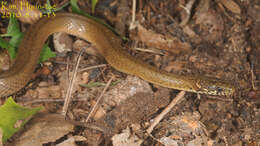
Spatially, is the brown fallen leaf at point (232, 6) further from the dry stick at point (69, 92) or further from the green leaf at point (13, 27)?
the green leaf at point (13, 27)

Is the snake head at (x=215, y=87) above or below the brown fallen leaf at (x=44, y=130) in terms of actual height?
above

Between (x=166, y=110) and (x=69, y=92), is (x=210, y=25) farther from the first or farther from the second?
(x=69, y=92)

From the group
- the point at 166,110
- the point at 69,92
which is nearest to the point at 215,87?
the point at 166,110

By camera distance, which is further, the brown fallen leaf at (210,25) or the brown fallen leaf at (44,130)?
the brown fallen leaf at (210,25)

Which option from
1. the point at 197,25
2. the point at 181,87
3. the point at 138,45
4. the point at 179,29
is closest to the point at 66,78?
the point at 138,45

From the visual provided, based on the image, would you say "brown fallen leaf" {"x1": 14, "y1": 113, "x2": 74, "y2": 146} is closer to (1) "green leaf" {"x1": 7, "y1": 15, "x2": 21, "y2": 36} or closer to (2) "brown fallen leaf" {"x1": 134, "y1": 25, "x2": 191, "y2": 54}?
(1) "green leaf" {"x1": 7, "y1": 15, "x2": 21, "y2": 36}

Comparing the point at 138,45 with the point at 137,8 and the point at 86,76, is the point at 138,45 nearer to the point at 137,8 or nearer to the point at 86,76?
the point at 137,8

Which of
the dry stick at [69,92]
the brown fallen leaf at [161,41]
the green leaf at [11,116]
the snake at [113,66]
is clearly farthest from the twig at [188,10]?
the green leaf at [11,116]
